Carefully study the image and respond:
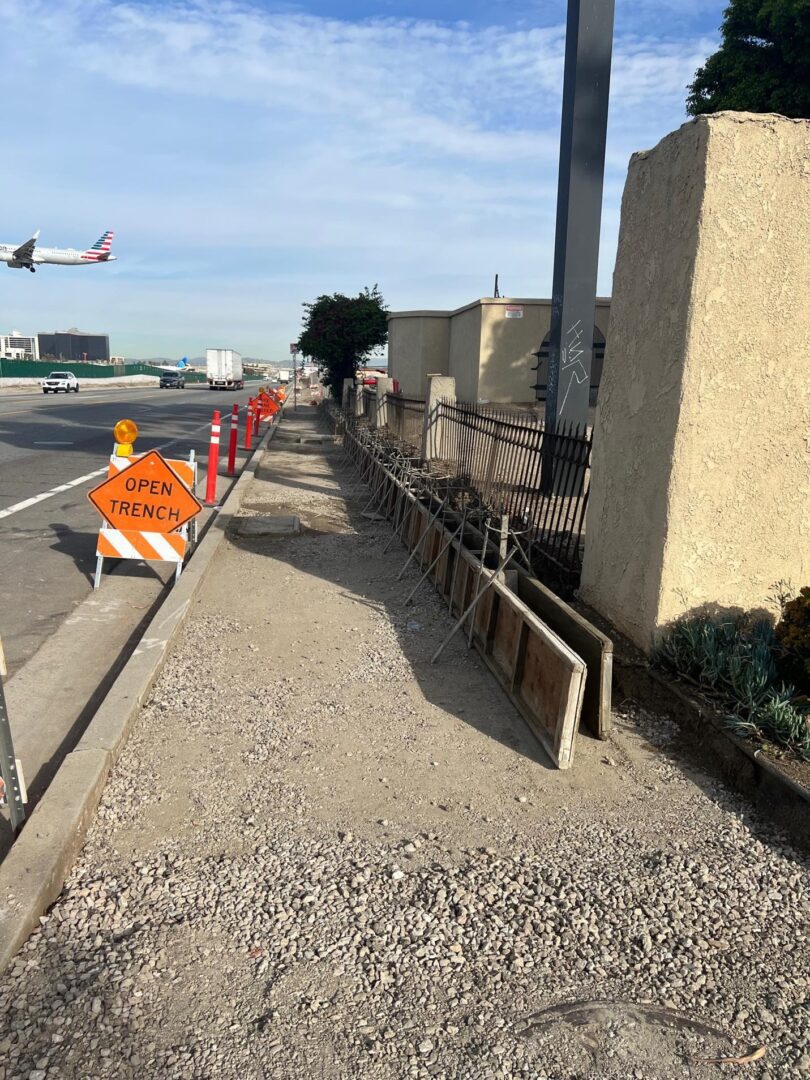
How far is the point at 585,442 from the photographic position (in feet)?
21.0

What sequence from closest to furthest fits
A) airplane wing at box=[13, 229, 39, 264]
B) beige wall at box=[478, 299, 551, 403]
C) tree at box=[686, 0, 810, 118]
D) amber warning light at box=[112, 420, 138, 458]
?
amber warning light at box=[112, 420, 138, 458] → tree at box=[686, 0, 810, 118] → beige wall at box=[478, 299, 551, 403] → airplane wing at box=[13, 229, 39, 264]

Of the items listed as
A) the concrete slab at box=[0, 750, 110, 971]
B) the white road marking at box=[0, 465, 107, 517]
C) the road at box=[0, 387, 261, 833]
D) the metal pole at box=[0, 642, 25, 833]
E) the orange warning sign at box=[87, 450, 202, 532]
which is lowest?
the road at box=[0, 387, 261, 833]

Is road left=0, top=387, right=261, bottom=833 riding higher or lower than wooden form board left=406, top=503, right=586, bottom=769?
lower

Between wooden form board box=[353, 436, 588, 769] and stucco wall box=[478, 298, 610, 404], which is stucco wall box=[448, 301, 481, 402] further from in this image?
→ wooden form board box=[353, 436, 588, 769]

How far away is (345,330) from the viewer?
33000 millimetres

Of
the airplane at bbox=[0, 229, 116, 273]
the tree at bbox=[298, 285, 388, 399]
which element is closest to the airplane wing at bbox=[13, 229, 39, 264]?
the airplane at bbox=[0, 229, 116, 273]

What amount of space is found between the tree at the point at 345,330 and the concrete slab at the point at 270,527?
75.7ft

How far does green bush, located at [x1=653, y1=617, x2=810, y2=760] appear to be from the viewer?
167 inches

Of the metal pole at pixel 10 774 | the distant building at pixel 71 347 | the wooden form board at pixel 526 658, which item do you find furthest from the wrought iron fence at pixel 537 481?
the distant building at pixel 71 347

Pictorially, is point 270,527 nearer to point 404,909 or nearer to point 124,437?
point 124,437

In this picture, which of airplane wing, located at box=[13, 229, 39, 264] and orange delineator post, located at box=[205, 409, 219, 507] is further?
airplane wing, located at box=[13, 229, 39, 264]

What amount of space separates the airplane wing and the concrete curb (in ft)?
237

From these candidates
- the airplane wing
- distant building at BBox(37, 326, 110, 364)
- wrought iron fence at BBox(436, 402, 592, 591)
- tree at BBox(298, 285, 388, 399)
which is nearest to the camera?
wrought iron fence at BBox(436, 402, 592, 591)

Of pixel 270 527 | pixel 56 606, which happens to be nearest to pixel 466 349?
pixel 270 527
